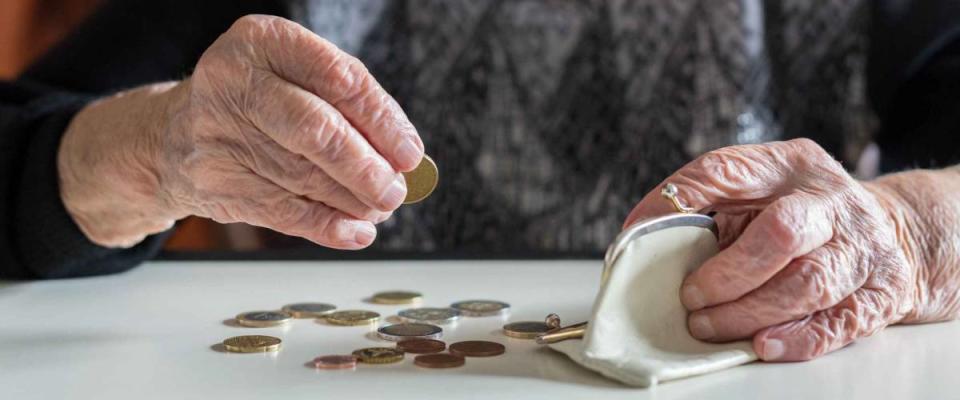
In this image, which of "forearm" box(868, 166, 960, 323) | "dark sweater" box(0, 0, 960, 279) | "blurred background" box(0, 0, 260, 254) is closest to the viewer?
"forearm" box(868, 166, 960, 323)

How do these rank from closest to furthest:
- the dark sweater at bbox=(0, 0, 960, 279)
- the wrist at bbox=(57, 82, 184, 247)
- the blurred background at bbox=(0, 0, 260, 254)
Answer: the wrist at bbox=(57, 82, 184, 247) < the dark sweater at bbox=(0, 0, 960, 279) < the blurred background at bbox=(0, 0, 260, 254)

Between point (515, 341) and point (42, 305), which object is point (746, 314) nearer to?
point (515, 341)

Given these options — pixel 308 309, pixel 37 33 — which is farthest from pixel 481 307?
pixel 37 33

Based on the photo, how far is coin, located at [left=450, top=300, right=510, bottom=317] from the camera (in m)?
0.99

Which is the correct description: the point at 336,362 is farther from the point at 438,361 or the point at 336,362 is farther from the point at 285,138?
the point at 285,138

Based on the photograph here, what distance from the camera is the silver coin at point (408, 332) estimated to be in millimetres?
866

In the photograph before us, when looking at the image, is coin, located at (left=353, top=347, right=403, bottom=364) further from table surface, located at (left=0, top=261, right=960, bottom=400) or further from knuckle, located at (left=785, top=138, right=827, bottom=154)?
knuckle, located at (left=785, top=138, right=827, bottom=154)

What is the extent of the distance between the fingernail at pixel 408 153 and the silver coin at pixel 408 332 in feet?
0.51

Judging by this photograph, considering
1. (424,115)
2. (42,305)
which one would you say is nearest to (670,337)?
(42,305)

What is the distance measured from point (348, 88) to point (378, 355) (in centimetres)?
22

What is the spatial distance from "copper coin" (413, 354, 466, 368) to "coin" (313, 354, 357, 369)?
51 mm

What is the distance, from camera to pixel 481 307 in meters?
1.01

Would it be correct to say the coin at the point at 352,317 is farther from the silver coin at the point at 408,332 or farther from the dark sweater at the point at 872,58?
the dark sweater at the point at 872,58

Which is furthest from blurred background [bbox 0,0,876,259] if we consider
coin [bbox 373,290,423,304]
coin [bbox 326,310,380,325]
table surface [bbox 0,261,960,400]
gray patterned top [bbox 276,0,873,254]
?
coin [bbox 326,310,380,325]
